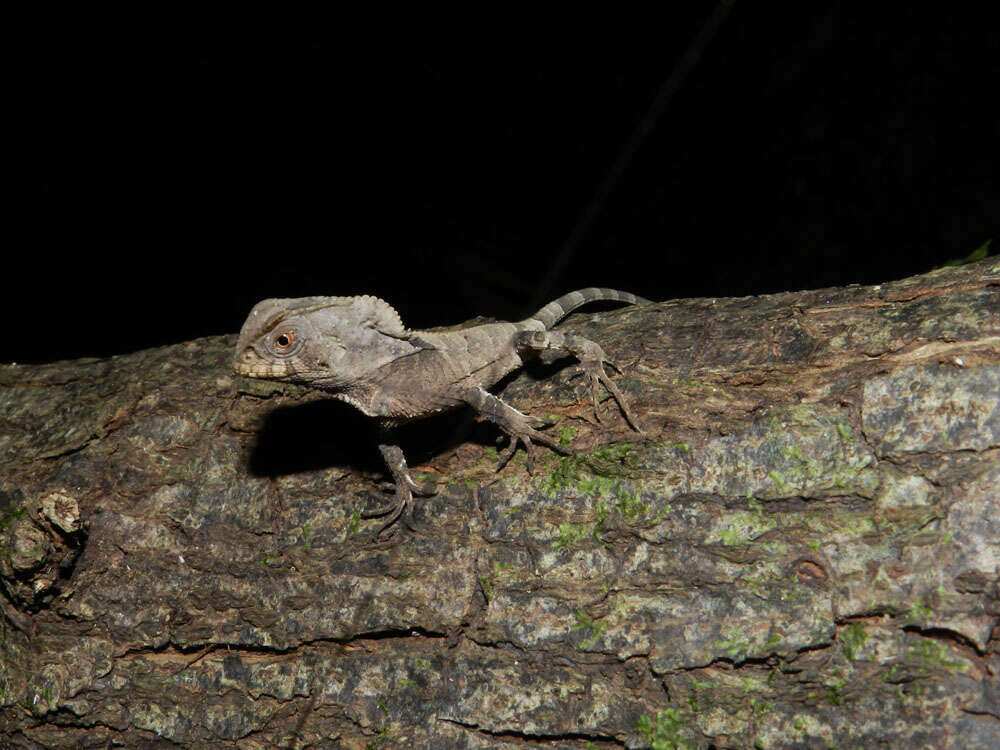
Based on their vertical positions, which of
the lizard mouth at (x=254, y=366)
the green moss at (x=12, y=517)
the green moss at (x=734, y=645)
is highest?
the lizard mouth at (x=254, y=366)

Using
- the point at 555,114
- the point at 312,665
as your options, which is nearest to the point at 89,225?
the point at 555,114

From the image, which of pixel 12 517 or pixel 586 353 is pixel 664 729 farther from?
pixel 12 517

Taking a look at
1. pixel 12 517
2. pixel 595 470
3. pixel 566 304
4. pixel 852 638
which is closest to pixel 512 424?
pixel 595 470

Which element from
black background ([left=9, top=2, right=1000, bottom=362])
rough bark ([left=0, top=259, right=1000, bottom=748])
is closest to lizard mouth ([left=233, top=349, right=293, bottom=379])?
rough bark ([left=0, top=259, right=1000, bottom=748])

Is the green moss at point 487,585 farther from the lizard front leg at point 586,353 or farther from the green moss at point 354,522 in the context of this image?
the lizard front leg at point 586,353

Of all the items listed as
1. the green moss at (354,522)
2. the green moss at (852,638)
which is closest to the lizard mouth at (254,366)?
the green moss at (354,522)

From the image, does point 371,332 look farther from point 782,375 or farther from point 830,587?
point 830,587
